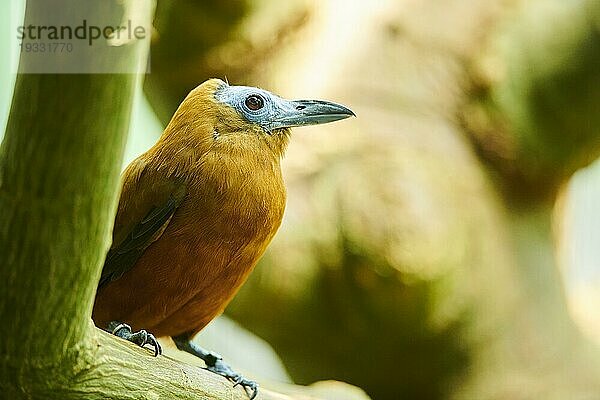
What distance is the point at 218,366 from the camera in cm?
84

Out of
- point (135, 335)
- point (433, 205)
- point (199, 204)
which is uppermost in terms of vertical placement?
point (433, 205)

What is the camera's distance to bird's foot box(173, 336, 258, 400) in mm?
812

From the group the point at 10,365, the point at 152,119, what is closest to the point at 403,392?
the point at 152,119

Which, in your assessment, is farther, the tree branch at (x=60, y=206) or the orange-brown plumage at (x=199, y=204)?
the orange-brown plumage at (x=199, y=204)

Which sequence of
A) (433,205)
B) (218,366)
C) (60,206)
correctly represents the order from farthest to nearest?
(433,205) < (218,366) < (60,206)

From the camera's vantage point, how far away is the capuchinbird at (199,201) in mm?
760

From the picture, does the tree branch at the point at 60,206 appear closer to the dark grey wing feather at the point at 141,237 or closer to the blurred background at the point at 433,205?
the dark grey wing feather at the point at 141,237

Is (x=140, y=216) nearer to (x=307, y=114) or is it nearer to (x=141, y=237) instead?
(x=141, y=237)

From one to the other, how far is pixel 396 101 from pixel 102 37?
0.87 meters

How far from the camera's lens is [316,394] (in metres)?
0.99

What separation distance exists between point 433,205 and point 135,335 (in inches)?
23.5

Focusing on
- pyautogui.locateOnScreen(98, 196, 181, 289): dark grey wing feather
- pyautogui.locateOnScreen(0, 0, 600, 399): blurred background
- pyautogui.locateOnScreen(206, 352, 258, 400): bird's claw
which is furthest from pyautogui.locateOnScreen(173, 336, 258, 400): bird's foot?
pyautogui.locateOnScreen(0, 0, 600, 399): blurred background

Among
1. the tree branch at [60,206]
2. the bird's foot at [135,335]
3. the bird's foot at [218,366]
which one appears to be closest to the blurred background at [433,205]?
the bird's foot at [218,366]

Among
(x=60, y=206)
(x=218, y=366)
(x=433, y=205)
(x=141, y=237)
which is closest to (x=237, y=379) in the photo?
(x=218, y=366)
